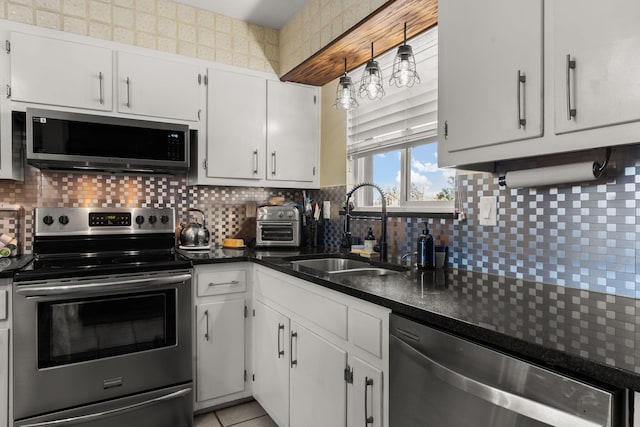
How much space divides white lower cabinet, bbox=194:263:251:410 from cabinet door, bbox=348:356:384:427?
1.08 meters

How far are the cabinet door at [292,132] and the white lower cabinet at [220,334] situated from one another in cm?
88

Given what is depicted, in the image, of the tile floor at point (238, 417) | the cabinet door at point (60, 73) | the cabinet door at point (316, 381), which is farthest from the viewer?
the tile floor at point (238, 417)

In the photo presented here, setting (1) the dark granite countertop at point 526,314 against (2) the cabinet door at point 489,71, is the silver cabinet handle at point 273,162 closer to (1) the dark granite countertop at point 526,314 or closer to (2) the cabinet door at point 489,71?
(1) the dark granite countertop at point 526,314

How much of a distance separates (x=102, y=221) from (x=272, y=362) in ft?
4.61

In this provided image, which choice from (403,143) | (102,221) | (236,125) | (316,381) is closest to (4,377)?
(102,221)

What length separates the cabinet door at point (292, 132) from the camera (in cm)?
281

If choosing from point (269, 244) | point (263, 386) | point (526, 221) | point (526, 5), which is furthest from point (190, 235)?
point (526, 5)

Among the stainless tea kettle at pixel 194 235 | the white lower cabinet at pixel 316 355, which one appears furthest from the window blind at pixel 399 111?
the stainless tea kettle at pixel 194 235

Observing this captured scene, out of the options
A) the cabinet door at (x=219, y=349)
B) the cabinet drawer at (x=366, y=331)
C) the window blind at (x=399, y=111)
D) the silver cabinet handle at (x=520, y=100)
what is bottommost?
the cabinet door at (x=219, y=349)

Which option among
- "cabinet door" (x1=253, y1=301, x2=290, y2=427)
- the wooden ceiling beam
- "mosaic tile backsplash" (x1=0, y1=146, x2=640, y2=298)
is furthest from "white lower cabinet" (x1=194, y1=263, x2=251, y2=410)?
the wooden ceiling beam

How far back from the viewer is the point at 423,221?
2.00 m

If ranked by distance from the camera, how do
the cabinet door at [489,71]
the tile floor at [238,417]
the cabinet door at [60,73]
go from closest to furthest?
1. the cabinet door at [489,71]
2. the cabinet door at [60,73]
3. the tile floor at [238,417]

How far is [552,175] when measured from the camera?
4.34ft

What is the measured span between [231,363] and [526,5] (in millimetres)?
2260
